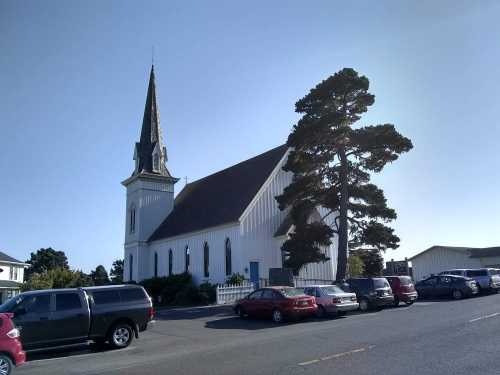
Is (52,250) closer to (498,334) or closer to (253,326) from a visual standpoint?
(253,326)

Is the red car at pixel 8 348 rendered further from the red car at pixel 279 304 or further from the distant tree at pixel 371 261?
the distant tree at pixel 371 261

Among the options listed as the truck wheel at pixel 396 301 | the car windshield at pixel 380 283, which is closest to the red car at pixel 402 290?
the truck wheel at pixel 396 301

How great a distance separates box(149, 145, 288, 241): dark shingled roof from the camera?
114 feet

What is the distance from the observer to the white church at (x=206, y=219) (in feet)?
109

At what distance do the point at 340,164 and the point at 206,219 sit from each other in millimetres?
12296

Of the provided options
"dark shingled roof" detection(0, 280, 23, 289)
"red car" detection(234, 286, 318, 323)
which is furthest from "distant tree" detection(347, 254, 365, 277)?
"dark shingled roof" detection(0, 280, 23, 289)

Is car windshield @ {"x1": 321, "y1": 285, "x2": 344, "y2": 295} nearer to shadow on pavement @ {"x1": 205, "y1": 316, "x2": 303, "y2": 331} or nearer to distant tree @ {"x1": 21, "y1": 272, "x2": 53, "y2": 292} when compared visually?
shadow on pavement @ {"x1": 205, "y1": 316, "x2": 303, "y2": 331}

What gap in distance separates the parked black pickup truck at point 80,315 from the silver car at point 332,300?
820 cm

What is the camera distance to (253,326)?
18594mm

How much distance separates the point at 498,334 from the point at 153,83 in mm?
46951

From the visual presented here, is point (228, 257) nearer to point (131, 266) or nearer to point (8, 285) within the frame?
point (131, 266)

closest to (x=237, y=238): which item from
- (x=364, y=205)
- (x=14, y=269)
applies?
(x=364, y=205)

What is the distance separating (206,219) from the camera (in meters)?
37.1

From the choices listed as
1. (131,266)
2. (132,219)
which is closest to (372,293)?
(131,266)
